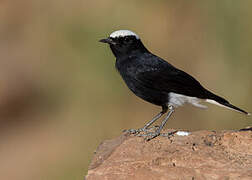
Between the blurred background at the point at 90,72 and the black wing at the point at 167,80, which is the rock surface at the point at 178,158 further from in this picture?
the blurred background at the point at 90,72

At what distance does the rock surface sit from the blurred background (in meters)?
2.87

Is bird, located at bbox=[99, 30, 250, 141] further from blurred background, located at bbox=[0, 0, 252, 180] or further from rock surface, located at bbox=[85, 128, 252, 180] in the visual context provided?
blurred background, located at bbox=[0, 0, 252, 180]

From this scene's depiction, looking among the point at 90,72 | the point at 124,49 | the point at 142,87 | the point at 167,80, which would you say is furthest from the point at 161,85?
the point at 90,72

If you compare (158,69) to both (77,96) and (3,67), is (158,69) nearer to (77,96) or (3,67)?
(77,96)

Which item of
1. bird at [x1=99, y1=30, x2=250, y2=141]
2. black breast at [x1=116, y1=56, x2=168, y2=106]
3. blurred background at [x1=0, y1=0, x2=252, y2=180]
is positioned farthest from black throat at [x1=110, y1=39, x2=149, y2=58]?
blurred background at [x1=0, y1=0, x2=252, y2=180]

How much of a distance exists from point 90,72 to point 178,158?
4945 millimetres

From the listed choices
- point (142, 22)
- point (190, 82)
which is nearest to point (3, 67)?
point (142, 22)

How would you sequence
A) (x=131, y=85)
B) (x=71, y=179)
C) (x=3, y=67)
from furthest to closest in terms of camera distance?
(x=3, y=67) < (x=71, y=179) < (x=131, y=85)

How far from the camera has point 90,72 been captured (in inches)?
418

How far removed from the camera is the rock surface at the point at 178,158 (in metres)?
5.66

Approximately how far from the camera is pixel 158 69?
7.50m

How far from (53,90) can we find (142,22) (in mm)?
2357

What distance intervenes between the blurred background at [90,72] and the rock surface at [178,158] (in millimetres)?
2866

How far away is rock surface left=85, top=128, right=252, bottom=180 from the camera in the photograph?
5.66m
